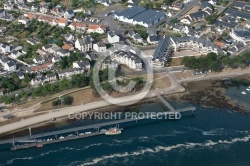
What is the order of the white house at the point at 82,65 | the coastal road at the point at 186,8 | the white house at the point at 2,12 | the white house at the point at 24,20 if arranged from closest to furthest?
the white house at the point at 82,65, the white house at the point at 24,20, the white house at the point at 2,12, the coastal road at the point at 186,8

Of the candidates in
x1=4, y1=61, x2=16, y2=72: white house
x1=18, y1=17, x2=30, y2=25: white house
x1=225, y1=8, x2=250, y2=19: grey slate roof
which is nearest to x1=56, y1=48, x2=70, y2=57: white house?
x1=4, y1=61, x2=16, y2=72: white house

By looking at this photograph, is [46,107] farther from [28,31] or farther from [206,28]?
[206,28]

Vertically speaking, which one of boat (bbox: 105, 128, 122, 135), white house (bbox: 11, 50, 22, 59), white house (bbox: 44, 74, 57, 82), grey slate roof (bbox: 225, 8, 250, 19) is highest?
grey slate roof (bbox: 225, 8, 250, 19)

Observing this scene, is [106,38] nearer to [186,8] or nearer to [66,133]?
[186,8]

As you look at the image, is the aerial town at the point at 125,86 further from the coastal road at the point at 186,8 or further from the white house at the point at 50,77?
the coastal road at the point at 186,8

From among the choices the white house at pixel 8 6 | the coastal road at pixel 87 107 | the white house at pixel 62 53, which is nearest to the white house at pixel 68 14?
the white house at pixel 8 6

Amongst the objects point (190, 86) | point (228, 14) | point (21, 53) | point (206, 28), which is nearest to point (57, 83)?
point (21, 53)

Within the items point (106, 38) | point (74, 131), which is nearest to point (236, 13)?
point (106, 38)

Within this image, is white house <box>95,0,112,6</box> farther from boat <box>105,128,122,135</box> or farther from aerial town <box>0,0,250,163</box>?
boat <box>105,128,122,135</box>
